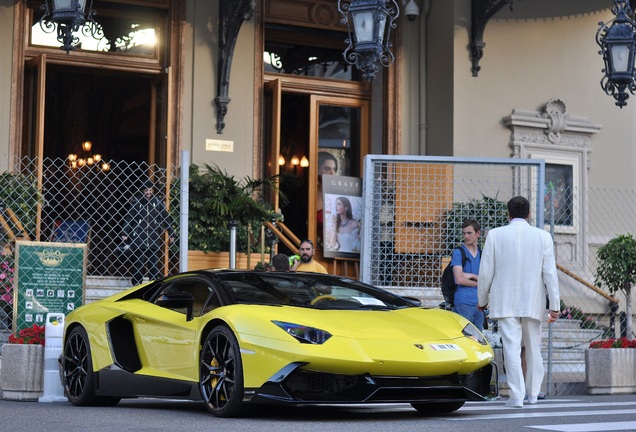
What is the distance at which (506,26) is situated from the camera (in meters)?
19.4

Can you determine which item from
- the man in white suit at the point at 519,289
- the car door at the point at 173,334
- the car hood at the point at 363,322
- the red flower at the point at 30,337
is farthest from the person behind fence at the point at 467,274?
the red flower at the point at 30,337

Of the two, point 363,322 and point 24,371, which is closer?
point 363,322

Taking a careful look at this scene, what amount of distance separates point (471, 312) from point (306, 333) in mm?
3712

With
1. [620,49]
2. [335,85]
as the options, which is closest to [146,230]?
[620,49]

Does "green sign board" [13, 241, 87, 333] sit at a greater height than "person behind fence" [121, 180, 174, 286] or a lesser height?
lesser

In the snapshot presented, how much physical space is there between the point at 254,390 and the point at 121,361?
70.6 inches

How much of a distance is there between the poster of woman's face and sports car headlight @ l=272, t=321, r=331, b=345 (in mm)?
10378

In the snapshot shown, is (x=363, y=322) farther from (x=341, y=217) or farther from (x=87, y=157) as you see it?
(x=87, y=157)

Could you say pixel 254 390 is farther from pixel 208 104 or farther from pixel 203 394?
pixel 208 104

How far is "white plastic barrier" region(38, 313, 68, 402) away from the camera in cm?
1030

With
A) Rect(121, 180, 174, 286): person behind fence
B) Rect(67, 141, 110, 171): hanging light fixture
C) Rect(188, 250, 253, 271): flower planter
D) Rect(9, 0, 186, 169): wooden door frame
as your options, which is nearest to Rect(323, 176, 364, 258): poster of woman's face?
Rect(188, 250, 253, 271): flower planter

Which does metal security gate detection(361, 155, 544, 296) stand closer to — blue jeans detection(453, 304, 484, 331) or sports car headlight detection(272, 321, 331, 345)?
blue jeans detection(453, 304, 484, 331)

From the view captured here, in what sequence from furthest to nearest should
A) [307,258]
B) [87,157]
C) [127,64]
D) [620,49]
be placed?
[87,157] < [127,64] < [620,49] < [307,258]

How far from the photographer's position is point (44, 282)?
11250 mm
